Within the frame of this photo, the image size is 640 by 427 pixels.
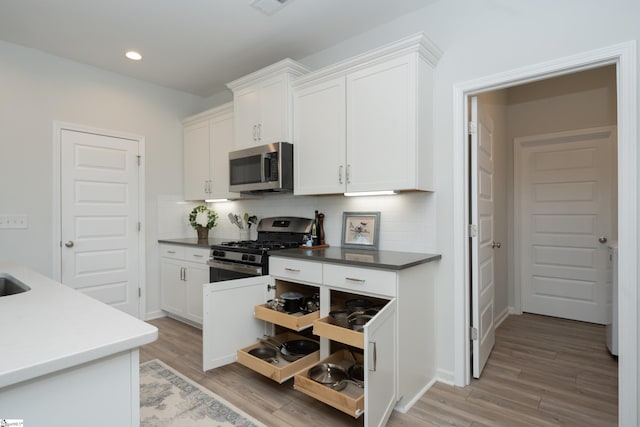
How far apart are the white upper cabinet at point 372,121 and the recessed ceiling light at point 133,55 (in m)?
1.64

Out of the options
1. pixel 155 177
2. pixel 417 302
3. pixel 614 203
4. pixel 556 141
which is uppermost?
pixel 556 141

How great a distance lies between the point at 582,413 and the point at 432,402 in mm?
854

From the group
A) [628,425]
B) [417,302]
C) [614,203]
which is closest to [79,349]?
[417,302]

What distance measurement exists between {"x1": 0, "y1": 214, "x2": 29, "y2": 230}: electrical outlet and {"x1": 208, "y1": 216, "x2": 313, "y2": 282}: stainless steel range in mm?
1696

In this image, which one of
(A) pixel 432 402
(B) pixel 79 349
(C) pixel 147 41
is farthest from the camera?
(C) pixel 147 41

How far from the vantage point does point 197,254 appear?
138 inches

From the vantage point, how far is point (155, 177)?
4.07 metres

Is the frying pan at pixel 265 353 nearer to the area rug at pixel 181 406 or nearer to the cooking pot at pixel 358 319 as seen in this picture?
the area rug at pixel 181 406

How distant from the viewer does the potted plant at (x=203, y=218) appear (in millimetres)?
4016

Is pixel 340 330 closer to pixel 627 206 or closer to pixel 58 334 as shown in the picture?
pixel 58 334

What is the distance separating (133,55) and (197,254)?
2006mm

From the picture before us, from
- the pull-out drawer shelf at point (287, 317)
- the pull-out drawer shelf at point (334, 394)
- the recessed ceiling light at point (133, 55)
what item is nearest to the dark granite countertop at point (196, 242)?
the pull-out drawer shelf at point (287, 317)

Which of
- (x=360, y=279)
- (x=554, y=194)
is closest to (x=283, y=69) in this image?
(x=360, y=279)

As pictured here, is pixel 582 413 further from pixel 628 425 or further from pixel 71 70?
pixel 71 70
